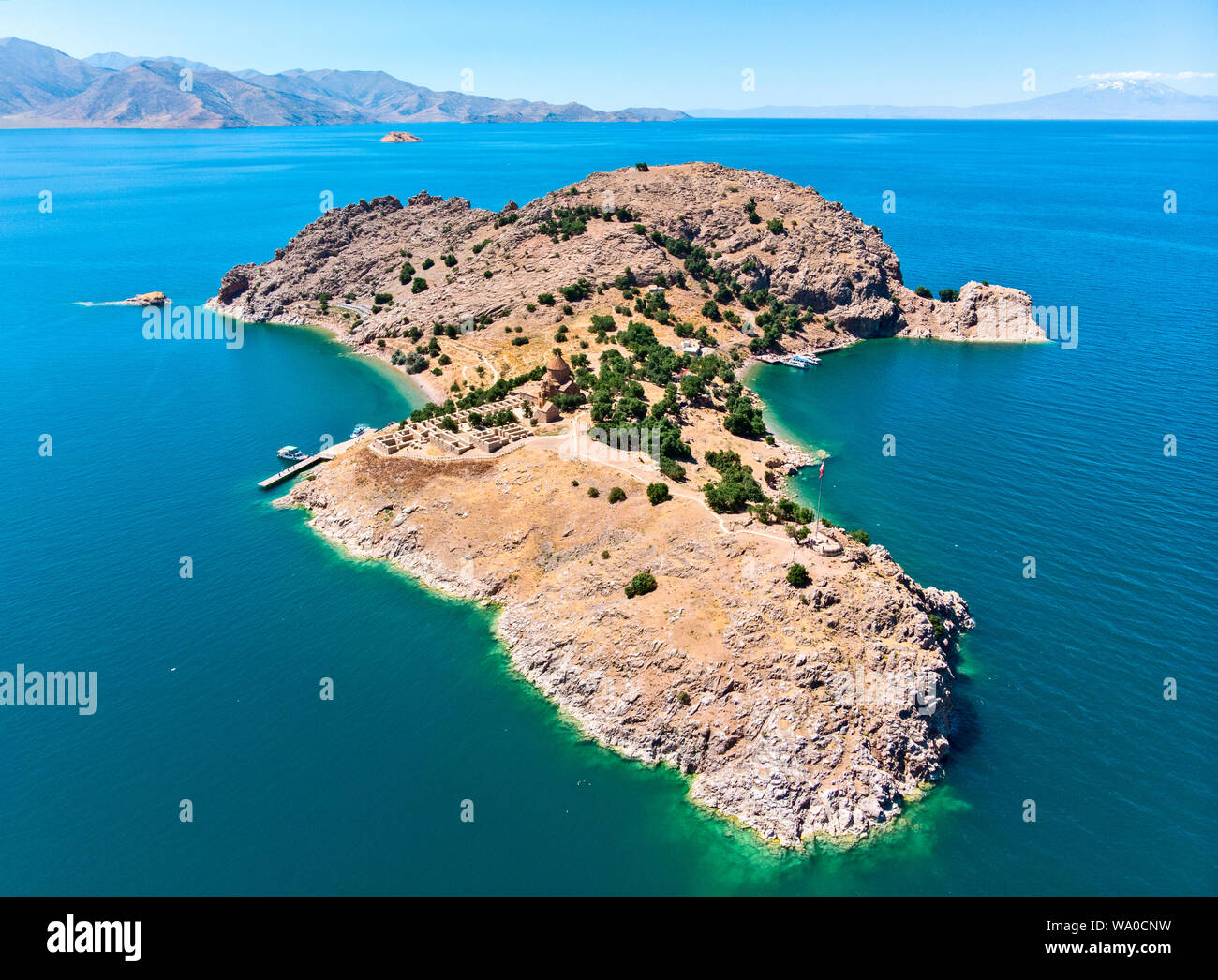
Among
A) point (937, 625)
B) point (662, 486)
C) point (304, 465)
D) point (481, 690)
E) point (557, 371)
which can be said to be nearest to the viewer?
point (481, 690)

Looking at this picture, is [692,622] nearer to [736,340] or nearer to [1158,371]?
[736,340]

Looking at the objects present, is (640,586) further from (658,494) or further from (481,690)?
(481,690)

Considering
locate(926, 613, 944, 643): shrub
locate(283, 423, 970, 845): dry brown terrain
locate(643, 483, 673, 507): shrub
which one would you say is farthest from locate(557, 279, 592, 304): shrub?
locate(926, 613, 944, 643): shrub

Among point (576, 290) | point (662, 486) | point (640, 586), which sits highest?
point (576, 290)

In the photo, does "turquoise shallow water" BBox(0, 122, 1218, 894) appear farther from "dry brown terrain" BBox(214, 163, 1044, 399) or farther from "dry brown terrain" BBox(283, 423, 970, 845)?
"dry brown terrain" BBox(214, 163, 1044, 399)

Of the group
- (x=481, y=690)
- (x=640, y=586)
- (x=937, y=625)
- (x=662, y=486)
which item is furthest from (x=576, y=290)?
(x=937, y=625)

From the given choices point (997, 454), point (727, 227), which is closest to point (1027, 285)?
point (727, 227)
